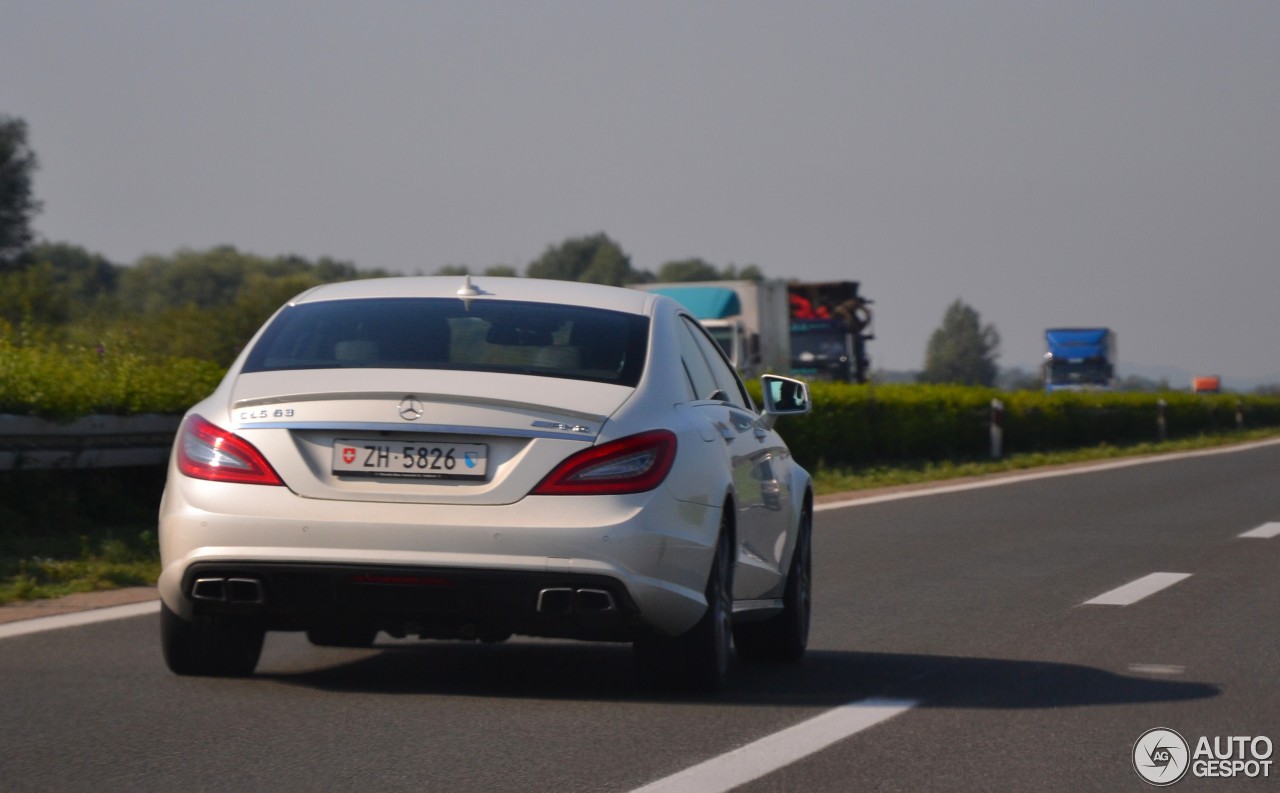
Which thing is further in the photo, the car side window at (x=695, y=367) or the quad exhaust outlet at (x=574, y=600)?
the car side window at (x=695, y=367)

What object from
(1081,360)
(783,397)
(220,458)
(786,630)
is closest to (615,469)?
(220,458)

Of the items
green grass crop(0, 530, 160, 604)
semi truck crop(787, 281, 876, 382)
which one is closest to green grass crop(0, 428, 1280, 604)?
green grass crop(0, 530, 160, 604)

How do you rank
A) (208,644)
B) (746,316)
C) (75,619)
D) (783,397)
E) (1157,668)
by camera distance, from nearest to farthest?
(208,644), (1157,668), (783,397), (75,619), (746,316)

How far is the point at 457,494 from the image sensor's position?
6242mm

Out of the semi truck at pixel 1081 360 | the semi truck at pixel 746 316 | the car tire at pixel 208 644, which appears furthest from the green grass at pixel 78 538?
the semi truck at pixel 1081 360

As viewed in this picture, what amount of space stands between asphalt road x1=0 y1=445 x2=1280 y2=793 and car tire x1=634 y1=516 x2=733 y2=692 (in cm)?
10

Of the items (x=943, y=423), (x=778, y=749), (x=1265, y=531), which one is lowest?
(x=1265, y=531)

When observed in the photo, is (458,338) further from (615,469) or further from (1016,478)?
(1016,478)

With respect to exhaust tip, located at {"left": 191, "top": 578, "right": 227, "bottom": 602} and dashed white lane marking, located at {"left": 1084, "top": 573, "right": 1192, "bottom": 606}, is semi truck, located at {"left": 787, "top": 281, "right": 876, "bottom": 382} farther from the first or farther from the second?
exhaust tip, located at {"left": 191, "top": 578, "right": 227, "bottom": 602}

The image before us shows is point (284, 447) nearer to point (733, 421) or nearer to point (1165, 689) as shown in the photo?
point (733, 421)

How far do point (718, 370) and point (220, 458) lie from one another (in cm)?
244

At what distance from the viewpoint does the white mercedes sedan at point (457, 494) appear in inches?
245

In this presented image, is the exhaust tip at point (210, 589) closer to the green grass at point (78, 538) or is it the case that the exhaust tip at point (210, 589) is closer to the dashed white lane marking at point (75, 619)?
the dashed white lane marking at point (75, 619)

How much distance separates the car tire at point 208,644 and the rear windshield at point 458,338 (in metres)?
0.94
